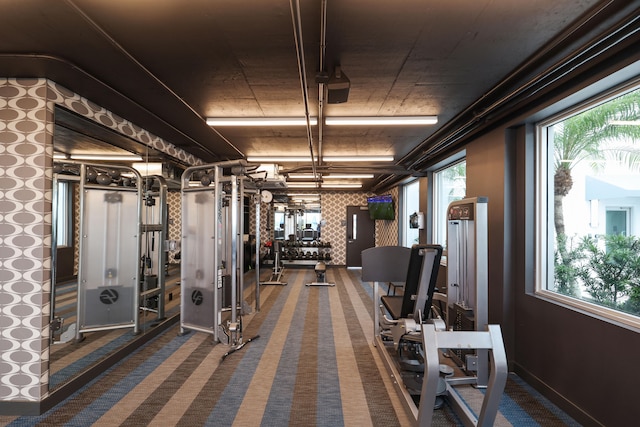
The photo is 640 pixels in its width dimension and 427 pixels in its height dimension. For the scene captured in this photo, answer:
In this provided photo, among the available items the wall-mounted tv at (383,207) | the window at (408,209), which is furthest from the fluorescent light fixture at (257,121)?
the wall-mounted tv at (383,207)

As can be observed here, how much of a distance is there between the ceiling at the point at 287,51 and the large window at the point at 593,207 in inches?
25.5

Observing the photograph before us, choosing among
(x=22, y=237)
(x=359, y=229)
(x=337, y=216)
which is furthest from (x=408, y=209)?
(x=22, y=237)

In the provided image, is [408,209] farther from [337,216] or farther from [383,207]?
[337,216]

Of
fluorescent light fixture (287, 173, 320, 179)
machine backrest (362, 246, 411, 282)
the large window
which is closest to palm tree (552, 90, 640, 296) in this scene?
the large window

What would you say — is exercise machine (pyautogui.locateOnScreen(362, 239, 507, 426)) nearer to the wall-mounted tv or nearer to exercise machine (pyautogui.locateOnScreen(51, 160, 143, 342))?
exercise machine (pyautogui.locateOnScreen(51, 160, 143, 342))

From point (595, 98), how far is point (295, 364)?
12.3 feet

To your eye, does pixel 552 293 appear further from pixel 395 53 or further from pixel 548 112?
pixel 395 53

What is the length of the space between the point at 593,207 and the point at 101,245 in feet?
17.0

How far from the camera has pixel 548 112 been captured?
329 centimetres

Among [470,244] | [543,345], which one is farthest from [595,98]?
[543,345]

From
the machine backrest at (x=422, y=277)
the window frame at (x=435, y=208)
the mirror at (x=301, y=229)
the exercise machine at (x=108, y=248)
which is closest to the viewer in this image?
the machine backrest at (x=422, y=277)

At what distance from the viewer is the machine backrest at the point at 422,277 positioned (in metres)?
3.43

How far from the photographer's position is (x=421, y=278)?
345cm

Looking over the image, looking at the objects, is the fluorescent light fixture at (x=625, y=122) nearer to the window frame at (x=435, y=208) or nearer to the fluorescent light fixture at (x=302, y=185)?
the window frame at (x=435, y=208)
